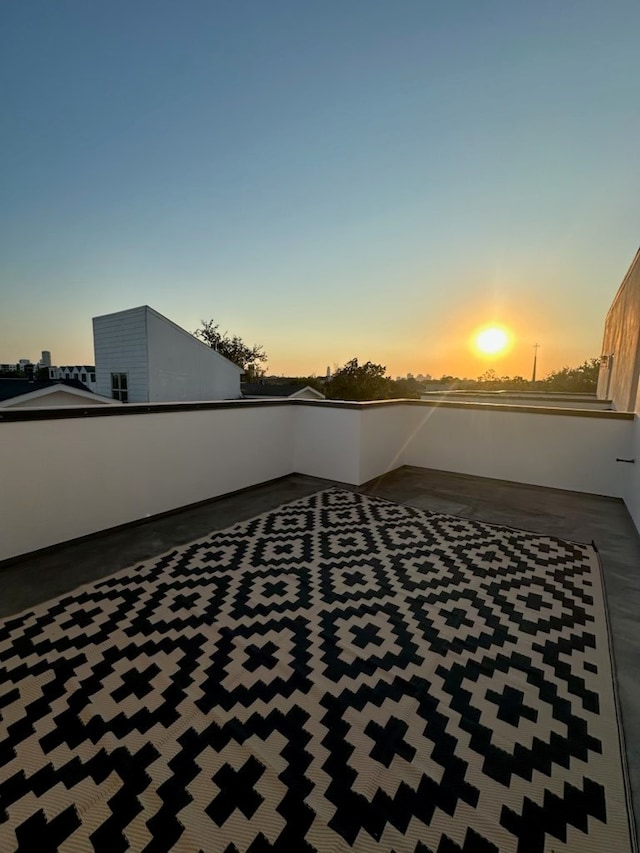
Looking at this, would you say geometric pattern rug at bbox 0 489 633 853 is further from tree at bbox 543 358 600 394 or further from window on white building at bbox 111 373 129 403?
tree at bbox 543 358 600 394

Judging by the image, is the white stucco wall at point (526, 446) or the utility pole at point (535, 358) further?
the utility pole at point (535, 358)

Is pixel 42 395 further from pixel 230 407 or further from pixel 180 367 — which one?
pixel 230 407

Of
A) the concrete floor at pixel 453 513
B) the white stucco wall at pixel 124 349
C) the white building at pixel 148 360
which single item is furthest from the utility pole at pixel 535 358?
the white stucco wall at pixel 124 349

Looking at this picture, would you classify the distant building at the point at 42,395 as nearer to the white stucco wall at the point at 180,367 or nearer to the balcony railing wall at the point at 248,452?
the white stucco wall at the point at 180,367

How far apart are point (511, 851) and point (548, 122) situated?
22.0ft

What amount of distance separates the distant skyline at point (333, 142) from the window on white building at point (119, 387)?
8.48ft

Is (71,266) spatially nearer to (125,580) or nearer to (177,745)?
(125,580)

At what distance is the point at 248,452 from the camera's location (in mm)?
4688

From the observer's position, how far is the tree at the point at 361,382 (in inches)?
635

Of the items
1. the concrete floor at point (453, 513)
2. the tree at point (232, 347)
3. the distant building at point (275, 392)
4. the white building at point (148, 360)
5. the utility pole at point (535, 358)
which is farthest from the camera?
the utility pole at point (535, 358)

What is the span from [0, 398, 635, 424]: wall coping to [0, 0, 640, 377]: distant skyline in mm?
3257

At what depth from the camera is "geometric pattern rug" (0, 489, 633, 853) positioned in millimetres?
1087

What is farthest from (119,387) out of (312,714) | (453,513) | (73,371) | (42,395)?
(73,371)

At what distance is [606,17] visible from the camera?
3.71 m
